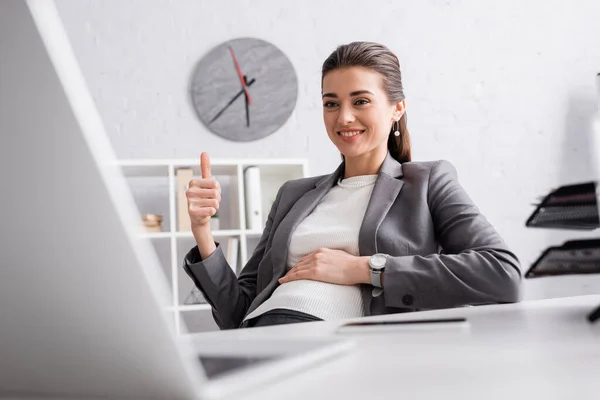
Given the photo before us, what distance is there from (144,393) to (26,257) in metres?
0.08

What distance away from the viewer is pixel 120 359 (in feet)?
0.92

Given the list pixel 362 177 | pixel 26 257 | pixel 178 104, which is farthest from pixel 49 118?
pixel 178 104

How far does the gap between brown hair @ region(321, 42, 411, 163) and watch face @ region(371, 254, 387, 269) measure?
1.83 ft

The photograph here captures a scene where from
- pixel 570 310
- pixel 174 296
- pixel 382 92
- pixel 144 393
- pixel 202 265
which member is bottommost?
pixel 174 296

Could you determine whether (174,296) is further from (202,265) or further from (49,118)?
(49,118)

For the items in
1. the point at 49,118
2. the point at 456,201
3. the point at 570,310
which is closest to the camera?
the point at 49,118

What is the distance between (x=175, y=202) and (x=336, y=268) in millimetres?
1882

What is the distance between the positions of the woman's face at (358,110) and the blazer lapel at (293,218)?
0.09 meters

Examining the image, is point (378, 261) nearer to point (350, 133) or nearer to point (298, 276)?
point (298, 276)

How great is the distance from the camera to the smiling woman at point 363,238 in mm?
1126

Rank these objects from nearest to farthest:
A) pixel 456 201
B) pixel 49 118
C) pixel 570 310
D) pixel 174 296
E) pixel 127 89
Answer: pixel 49 118 < pixel 570 310 < pixel 456 201 < pixel 174 296 < pixel 127 89

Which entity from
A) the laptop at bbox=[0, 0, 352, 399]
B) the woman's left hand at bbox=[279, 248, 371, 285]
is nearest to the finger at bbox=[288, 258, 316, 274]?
the woman's left hand at bbox=[279, 248, 371, 285]

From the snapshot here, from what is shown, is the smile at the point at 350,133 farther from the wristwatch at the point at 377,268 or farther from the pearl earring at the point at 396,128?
the wristwatch at the point at 377,268

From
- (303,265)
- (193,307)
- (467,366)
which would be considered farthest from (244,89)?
(467,366)
